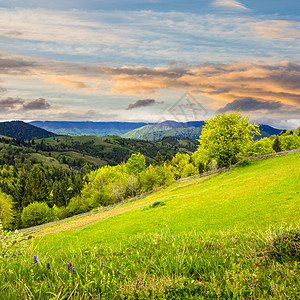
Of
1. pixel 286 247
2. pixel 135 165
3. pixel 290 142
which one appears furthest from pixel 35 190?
pixel 290 142

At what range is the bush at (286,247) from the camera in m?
4.82

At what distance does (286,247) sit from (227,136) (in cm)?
4070

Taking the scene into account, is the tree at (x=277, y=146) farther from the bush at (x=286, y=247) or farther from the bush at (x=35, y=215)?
the bush at (x=286, y=247)

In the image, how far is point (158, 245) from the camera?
20.6 feet

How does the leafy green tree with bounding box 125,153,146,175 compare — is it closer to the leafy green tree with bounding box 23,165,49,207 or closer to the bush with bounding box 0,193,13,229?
the leafy green tree with bounding box 23,165,49,207

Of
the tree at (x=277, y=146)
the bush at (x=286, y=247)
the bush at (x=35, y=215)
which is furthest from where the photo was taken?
the tree at (x=277, y=146)

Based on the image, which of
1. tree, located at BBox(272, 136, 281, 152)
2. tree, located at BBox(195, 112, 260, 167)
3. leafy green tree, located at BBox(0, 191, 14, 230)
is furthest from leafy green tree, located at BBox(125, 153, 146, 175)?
tree, located at BBox(272, 136, 281, 152)

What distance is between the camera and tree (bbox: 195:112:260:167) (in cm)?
4353

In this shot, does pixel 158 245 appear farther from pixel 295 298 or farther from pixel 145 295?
pixel 295 298

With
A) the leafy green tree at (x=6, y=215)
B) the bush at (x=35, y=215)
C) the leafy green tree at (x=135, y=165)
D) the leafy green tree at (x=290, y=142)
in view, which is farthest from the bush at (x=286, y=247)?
the leafy green tree at (x=290, y=142)

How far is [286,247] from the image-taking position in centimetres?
500

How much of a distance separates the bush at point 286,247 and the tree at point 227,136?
130ft

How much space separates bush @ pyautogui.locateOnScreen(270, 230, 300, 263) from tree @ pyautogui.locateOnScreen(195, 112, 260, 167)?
130 ft

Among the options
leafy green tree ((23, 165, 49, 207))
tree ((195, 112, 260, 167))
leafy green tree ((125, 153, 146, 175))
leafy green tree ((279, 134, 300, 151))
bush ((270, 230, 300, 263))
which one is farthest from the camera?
leafy green tree ((279, 134, 300, 151))
